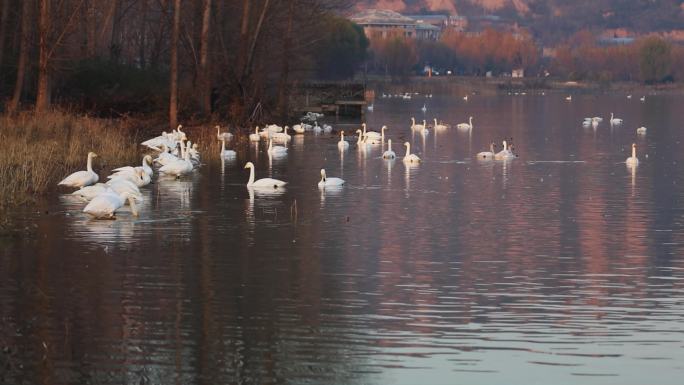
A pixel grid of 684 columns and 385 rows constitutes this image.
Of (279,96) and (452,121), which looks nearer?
(279,96)

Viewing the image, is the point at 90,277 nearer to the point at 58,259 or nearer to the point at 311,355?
the point at 58,259

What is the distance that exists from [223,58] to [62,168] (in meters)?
21.7

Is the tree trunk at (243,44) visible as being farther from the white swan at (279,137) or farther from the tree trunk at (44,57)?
the tree trunk at (44,57)

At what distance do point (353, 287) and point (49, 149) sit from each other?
1607 cm

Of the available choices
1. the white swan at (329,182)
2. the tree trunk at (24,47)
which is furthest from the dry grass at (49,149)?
the white swan at (329,182)

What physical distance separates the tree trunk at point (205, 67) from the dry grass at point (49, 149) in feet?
25.0

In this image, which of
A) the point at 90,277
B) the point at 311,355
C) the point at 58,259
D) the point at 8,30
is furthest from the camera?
the point at 8,30

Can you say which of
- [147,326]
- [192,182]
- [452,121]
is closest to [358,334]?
[147,326]

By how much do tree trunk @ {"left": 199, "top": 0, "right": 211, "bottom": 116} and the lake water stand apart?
1742cm

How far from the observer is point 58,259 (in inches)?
699

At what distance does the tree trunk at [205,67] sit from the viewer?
153 ft

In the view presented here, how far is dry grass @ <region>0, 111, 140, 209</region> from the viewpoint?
2531 cm

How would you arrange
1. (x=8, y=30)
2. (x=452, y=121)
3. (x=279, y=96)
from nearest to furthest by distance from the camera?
(x=8, y=30)
(x=279, y=96)
(x=452, y=121)

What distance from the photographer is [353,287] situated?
52.9ft
